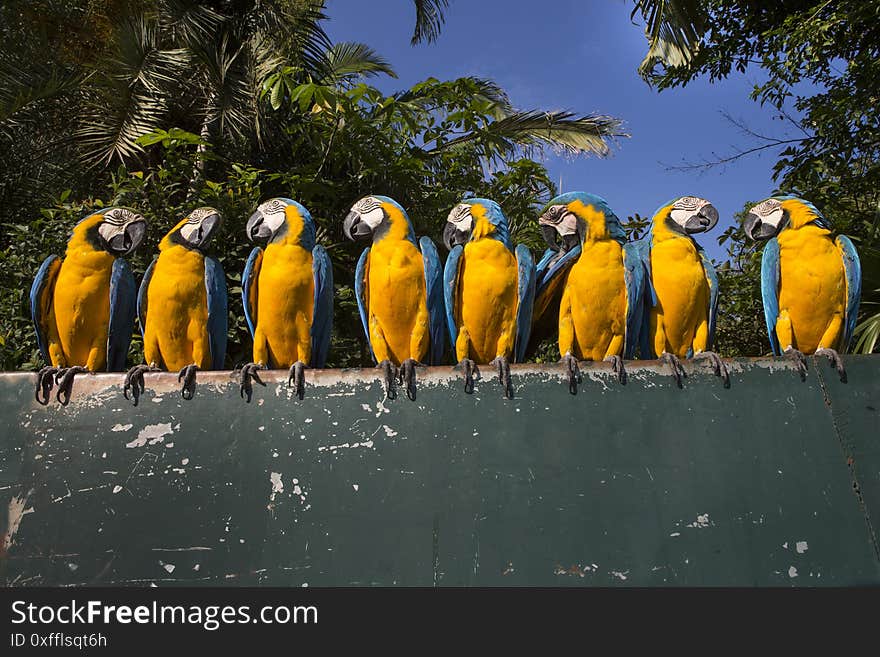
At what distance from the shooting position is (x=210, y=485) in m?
2.85

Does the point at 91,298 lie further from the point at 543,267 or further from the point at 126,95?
the point at 126,95

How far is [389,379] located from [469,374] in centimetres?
38

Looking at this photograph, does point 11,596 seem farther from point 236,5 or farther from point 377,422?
point 236,5

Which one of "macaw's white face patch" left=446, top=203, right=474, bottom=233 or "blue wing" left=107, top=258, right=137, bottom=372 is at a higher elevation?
"macaw's white face patch" left=446, top=203, right=474, bottom=233

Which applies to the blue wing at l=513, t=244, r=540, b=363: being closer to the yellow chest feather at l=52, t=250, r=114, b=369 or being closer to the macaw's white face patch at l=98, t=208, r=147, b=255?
the macaw's white face patch at l=98, t=208, r=147, b=255

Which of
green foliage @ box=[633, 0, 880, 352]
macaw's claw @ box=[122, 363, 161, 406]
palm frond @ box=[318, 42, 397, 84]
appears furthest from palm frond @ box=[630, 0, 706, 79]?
macaw's claw @ box=[122, 363, 161, 406]

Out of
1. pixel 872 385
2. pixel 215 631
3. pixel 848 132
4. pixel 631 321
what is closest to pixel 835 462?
pixel 872 385

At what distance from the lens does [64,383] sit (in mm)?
3115

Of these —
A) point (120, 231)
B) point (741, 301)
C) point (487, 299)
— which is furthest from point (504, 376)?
point (741, 301)

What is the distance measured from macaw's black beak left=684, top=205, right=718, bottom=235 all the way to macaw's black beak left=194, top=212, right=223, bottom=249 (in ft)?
8.99

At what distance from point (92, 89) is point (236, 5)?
234cm

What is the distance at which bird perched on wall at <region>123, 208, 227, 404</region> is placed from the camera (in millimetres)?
3572

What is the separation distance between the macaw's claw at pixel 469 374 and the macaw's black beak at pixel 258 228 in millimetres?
1525

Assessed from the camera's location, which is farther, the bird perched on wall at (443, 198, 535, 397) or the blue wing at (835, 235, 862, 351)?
the bird perched on wall at (443, 198, 535, 397)
